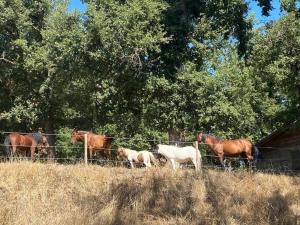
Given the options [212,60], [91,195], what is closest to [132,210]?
[91,195]

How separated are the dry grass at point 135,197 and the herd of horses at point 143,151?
3718mm

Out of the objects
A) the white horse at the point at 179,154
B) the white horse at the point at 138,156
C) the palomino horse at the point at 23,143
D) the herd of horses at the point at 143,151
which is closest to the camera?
the palomino horse at the point at 23,143

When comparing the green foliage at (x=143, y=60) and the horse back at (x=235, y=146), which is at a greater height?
the green foliage at (x=143, y=60)

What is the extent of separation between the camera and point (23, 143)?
65.1ft

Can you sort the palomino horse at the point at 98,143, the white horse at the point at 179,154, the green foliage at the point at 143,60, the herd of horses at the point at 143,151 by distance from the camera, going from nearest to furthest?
the herd of horses at the point at 143,151
the white horse at the point at 179,154
the palomino horse at the point at 98,143
the green foliage at the point at 143,60

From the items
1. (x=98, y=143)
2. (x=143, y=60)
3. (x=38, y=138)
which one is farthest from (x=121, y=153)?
(x=143, y=60)

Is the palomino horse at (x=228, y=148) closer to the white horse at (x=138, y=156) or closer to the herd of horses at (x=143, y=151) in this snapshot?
the herd of horses at (x=143, y=151)

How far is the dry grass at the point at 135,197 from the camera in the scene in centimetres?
1149

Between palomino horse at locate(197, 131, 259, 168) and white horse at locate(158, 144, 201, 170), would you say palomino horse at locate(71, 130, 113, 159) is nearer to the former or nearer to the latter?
white horse at locate(158, 144, 201, 170)

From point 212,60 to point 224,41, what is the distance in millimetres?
1718

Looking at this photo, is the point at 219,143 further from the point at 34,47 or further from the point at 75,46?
the point at 34,47

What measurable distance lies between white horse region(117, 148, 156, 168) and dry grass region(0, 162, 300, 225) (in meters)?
5.71

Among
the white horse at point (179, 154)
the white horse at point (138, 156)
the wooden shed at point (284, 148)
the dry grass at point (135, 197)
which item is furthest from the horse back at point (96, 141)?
the wooden shed at point (284, 148)

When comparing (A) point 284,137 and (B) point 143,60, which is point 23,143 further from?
(A) point 284,137
